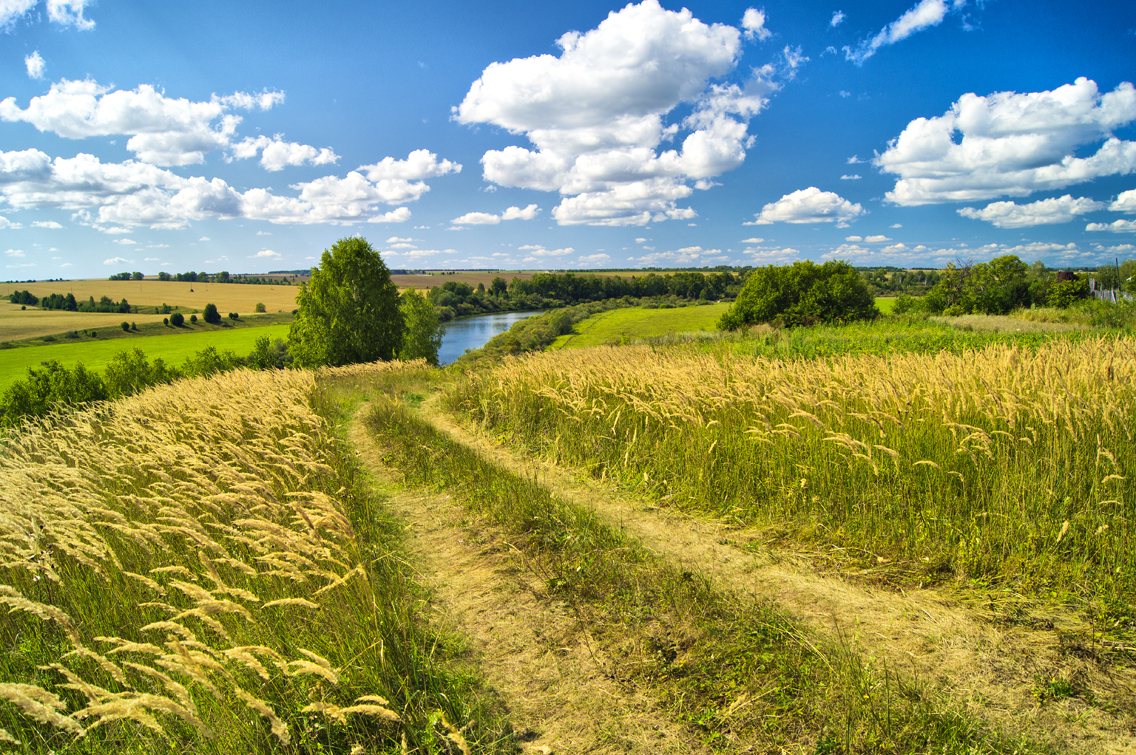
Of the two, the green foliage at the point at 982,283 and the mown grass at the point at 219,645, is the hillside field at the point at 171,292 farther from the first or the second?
the green foliage at the point at 982,283

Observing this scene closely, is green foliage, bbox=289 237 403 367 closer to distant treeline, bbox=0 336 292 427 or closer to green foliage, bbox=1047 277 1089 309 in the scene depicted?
distant treeline, bbox=0 336 292 427

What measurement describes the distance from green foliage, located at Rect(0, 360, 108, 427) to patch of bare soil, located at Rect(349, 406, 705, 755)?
29104mm

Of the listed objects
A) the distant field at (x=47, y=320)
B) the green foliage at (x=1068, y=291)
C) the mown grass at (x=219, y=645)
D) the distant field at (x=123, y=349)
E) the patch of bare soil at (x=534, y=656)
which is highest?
the distant field at (x=47, y=320)

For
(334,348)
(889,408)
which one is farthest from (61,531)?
(334,348)

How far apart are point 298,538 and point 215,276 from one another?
15937 cm

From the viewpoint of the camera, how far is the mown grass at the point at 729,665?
226cm

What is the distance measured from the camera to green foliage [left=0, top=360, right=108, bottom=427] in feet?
76.9

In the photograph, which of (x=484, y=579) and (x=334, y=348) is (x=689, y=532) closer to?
(x=484, y=579)

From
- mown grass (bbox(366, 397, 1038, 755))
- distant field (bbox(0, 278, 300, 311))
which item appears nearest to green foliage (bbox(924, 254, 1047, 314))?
mown grass (bbox(366, 397, 1038, 755))

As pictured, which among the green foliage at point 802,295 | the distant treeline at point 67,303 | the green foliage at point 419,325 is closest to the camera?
the green foliage at point 802,295

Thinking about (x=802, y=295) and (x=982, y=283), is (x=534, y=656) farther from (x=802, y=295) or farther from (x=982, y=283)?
(x=982, y=283)

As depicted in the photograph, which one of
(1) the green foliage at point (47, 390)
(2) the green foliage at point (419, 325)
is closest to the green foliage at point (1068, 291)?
(2) the green foliage at point (419, 325)

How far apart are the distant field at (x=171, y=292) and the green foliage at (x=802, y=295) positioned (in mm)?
79351

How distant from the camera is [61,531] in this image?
334 cm
